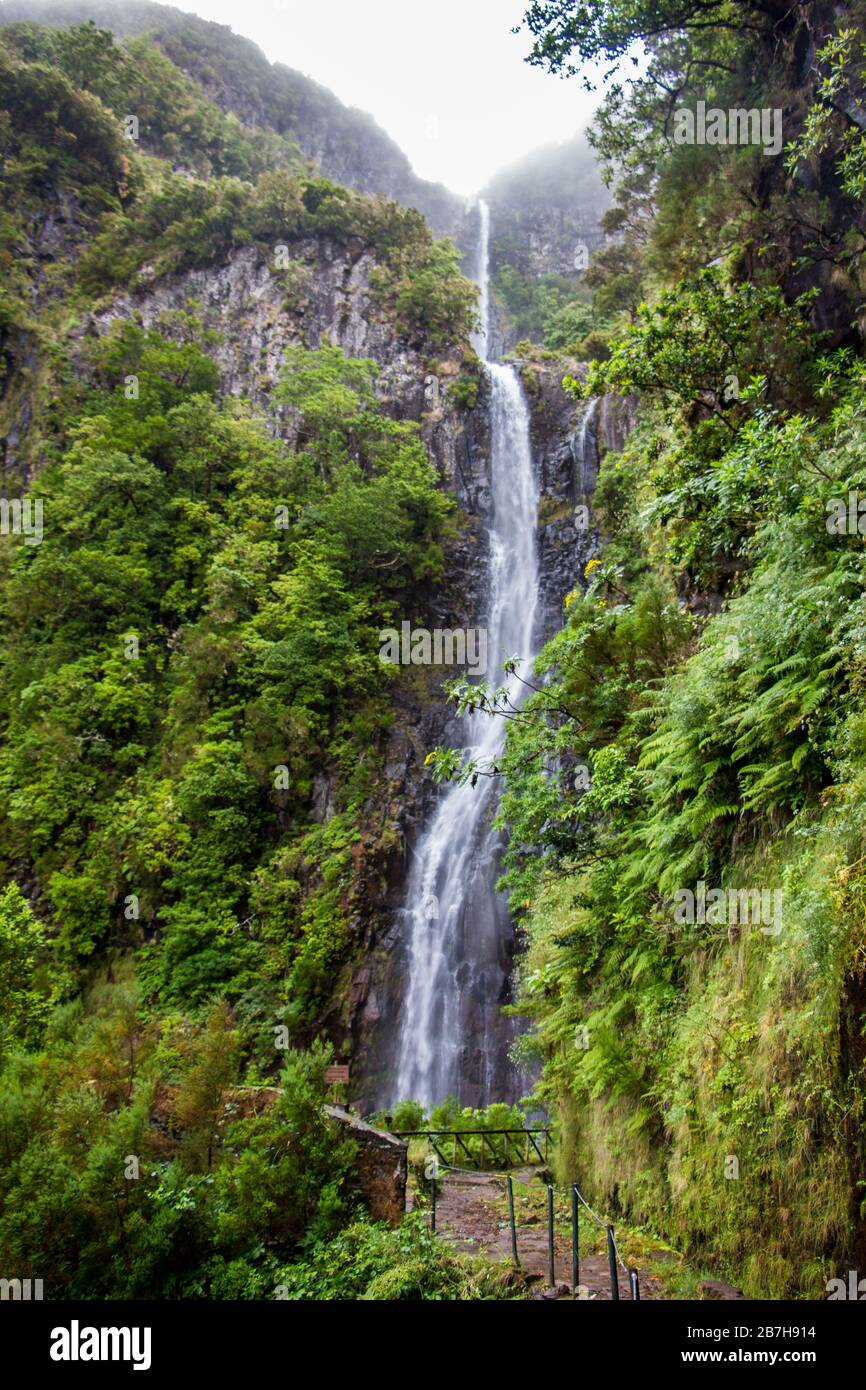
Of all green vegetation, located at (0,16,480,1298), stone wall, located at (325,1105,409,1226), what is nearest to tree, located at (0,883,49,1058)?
green vegetation, located at (0,16,480,1298)

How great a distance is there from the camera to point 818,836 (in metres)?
4.23

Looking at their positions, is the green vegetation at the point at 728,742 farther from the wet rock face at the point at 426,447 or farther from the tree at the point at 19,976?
the tree at the point at 19,976

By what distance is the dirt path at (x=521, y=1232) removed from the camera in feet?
16.7

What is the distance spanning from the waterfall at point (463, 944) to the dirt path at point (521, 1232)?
9.59ft

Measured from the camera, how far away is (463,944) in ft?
51.6

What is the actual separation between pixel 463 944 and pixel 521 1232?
8.40m

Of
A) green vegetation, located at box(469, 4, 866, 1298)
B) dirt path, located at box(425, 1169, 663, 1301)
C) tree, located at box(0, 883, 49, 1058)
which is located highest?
green vegetation, located at box(469, 4, 866, 1298)

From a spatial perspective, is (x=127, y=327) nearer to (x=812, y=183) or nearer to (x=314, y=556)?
(x=314, y=556)

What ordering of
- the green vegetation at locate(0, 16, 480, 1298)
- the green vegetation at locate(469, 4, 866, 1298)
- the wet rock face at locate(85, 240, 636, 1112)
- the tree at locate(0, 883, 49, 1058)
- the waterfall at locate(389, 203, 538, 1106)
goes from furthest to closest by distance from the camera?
the wet rock face at locate(85, 240, 636, 1112) < the waterfall at locate(389, 203, 538, 1106) < the tree at locate(0, 883, 49, 1058) < the green vegetation at locate(0, 16, 480, 1298) < the green vegetation at locate(469, 4, 866, 1298)

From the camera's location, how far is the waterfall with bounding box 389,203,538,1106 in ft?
47.0

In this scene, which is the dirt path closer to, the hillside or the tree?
the hillside

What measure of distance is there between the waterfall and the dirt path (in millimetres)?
2924

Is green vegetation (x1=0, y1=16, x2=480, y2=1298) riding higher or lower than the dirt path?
higher

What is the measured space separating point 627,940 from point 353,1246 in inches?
146
